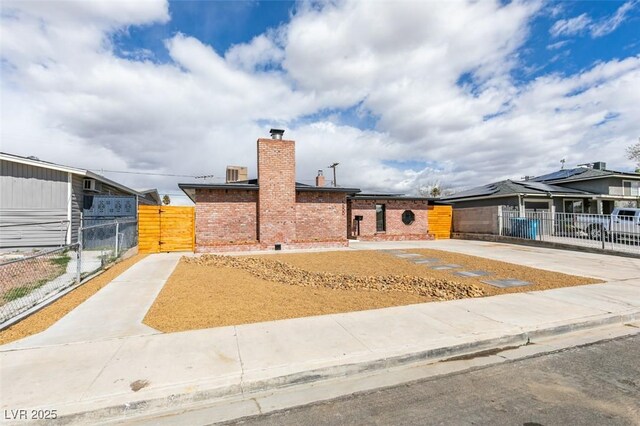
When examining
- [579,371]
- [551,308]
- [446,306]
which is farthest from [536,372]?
[551,308]

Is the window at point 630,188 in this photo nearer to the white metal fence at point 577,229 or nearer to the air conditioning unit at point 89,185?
the white metal fence at point 577,229

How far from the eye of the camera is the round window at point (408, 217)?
22.6 meters

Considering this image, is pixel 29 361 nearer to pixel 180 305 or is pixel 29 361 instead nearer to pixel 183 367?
pixel 183 367

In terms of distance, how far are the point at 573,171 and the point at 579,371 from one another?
112ft

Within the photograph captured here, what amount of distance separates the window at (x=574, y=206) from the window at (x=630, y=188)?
4338mm

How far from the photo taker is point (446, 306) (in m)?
5.95

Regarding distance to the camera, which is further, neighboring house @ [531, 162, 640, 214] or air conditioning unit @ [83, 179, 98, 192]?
neighboring house @ [531, 162, 640, 214]

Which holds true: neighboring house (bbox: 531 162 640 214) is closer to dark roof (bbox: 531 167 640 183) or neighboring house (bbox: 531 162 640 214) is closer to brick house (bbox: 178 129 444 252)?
dark roof (bbox: 531 167 640 183)

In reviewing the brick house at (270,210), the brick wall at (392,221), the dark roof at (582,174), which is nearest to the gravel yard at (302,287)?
the brick house at (270,210)

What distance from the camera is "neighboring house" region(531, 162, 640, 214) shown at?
25.9m

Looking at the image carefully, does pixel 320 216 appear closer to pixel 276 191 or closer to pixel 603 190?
pixel 276 191

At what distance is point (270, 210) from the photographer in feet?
54.9

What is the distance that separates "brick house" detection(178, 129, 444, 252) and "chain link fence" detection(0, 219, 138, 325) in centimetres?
340

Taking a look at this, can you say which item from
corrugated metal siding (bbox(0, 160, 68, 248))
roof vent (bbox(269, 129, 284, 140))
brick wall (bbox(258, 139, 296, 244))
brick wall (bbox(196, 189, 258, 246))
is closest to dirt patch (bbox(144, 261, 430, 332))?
brick wall (bbox(196, 189, 258, 246))
